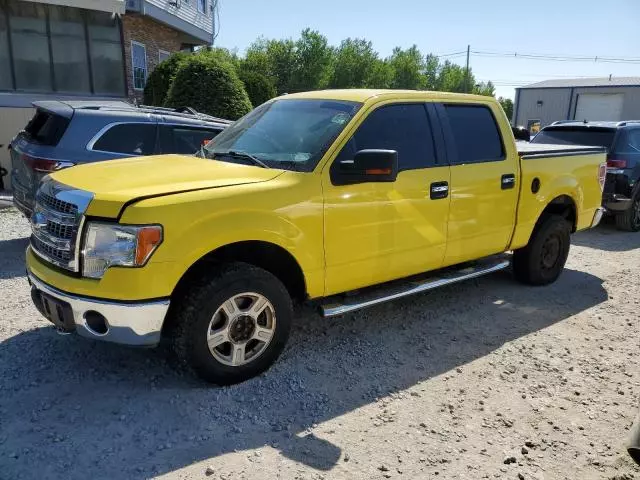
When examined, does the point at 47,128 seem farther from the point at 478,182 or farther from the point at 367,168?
the point at 478,182

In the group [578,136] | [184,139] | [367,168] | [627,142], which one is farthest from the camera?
[578,136]

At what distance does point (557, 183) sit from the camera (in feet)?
18.2

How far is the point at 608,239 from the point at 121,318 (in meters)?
8.01

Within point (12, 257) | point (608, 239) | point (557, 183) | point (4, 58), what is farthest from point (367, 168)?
point (4, 58)

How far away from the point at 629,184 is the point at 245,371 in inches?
308

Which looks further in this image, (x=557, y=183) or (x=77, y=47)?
(x=77, y=47)

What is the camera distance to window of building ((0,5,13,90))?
14.3 m

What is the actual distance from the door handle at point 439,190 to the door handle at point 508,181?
2.58 ft

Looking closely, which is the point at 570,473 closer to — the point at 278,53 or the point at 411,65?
the point at 278,53

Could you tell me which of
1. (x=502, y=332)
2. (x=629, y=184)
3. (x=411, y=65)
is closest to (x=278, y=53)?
(x=411, y=65)

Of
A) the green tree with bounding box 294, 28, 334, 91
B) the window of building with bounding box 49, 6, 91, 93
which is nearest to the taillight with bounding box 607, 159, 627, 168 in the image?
the window of building with bounding box 49, 6, 91, 93

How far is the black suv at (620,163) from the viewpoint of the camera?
28.8ft

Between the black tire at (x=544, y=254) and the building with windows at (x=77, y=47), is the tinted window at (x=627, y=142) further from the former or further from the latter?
the building with windows at (x=77, y=47)

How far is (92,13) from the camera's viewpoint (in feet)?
52.2
